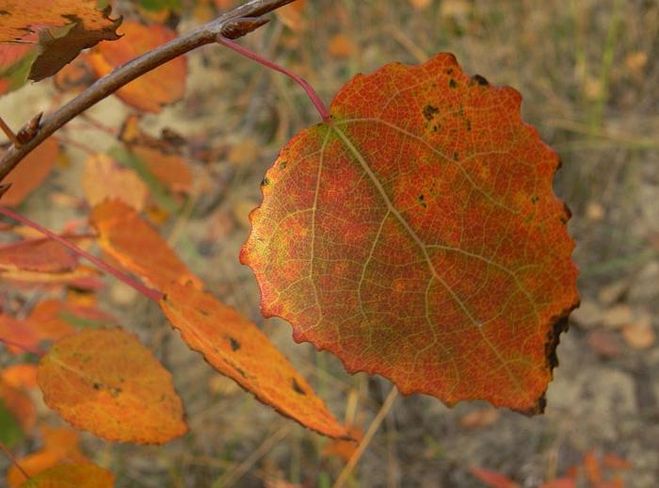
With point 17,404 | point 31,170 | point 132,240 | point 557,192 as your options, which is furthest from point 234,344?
point 557,192

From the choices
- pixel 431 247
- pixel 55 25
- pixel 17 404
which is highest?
pixel 55 25

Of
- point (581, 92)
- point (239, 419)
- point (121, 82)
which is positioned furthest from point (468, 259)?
point (581, 92)

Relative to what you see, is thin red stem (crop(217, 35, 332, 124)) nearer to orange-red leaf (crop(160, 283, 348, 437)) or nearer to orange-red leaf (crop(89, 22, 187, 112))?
orange-red leaf (crop(160, 283, 348, 437))

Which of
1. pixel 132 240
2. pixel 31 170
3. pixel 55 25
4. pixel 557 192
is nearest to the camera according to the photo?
pixel 55 25

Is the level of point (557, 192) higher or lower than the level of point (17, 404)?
higher

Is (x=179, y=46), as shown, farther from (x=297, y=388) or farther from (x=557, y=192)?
(x=557, y=192)

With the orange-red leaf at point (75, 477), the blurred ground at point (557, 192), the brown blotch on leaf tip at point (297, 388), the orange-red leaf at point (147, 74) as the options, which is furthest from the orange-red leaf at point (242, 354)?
the blurred ground at point (557, 192)

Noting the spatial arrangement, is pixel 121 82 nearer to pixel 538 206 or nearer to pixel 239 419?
pixel 538 206
